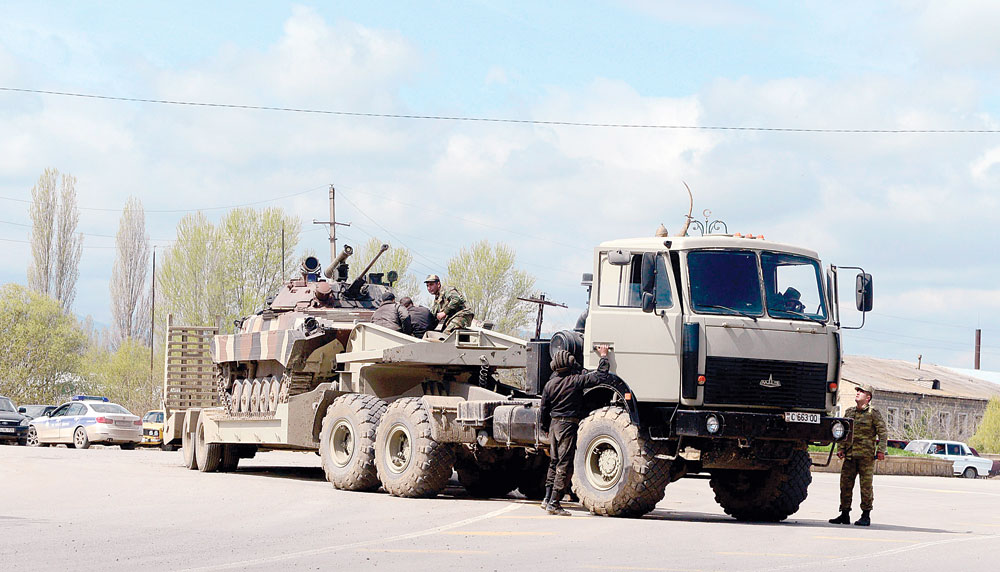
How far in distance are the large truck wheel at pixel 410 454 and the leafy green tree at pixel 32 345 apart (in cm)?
5506

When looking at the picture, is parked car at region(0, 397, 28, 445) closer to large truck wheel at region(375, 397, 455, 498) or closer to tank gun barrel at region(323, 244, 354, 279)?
tank gun barrel at region(323, 244, 354, 279)

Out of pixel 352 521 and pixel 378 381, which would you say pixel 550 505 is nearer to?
pixel 352 521

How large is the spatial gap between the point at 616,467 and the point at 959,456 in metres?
37.6

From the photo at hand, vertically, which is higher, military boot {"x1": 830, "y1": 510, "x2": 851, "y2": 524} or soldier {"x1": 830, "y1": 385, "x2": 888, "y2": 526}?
soldier {"x1": 830, "y1": 385, "x2": 888, "y2": 526}

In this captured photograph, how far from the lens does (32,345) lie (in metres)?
68.4

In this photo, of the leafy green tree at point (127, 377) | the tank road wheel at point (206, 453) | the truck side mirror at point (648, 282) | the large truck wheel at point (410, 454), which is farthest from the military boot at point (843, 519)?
the leafy green tree at point (127, 377)

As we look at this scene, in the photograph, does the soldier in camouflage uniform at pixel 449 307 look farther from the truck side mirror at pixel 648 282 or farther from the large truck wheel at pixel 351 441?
the truck side mirror at pixel 648 282

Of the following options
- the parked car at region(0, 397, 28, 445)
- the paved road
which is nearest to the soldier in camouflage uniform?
the paved road

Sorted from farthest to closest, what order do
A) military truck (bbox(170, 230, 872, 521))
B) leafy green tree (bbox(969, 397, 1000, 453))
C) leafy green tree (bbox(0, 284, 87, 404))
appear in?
leafy green tree (bbox(0, 284, 87, 404))
leafy green tree (bbox(969, 397, 1000, 453))
military truck (bbox(170, 230, 872, 521))

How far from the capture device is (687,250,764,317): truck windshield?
1438 centimetres

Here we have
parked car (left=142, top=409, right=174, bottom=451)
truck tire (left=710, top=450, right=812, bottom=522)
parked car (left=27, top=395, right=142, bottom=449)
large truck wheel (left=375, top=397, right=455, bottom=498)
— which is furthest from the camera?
parked car (left=142, top=409, right=174, bottom=451)

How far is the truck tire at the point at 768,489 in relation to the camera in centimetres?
1514

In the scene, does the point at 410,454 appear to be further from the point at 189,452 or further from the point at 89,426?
the point at 89,426

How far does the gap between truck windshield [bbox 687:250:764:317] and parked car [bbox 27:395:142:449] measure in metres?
25.0
